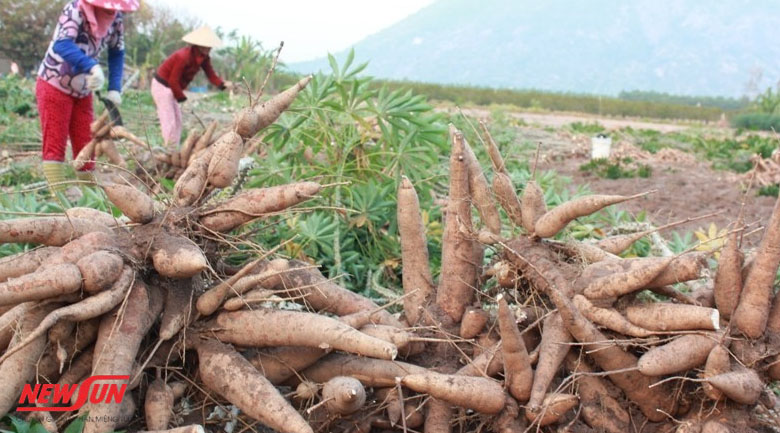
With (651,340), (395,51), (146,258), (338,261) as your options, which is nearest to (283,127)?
(338,261)

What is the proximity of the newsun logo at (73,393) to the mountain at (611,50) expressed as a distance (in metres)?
159

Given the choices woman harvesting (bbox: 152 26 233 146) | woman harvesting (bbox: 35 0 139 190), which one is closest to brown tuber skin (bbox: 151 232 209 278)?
woman harvesting (bbox: 35 0 139 190)

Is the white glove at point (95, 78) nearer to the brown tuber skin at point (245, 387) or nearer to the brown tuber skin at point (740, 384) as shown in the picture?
the brown tuber skin at point (245, 387)

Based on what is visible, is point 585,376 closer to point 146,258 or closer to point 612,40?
point 146,258

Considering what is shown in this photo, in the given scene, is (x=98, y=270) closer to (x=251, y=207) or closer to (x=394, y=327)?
(x=251, y=207)

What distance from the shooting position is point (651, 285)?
1880 millimetres

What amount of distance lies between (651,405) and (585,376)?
0.64 ft

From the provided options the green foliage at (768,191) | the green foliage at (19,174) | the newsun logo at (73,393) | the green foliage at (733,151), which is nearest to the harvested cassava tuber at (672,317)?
the newsun logo at (73,393)

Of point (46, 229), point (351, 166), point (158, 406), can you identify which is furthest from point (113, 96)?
point (158, 406)

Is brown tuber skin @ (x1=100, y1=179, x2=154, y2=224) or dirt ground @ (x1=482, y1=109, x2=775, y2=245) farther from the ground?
brown tuber skin @ (x1=100, y1=179, x2=154, y2=224)

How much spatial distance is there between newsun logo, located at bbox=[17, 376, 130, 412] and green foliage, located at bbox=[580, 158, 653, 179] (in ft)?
28.2

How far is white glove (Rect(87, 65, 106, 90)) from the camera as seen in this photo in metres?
4.52

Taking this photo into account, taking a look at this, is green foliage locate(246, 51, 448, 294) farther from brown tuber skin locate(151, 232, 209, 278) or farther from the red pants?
the red pants

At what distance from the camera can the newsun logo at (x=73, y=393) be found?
5.72ft
